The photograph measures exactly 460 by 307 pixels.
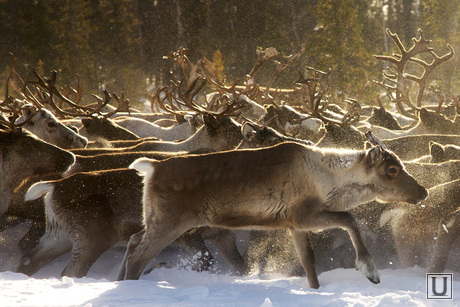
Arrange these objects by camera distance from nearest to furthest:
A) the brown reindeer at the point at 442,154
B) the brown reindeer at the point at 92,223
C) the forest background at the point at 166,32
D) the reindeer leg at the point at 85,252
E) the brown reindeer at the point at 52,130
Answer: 1. the reindeer leg at the point at 85,252
2. the brown reindeer at the point at 92,223
3. the brown reindeer at the point at 442,154
4. the brown reindeer at the point at 52,130
5. the forest background at the point at 166,32

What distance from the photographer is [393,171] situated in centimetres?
480

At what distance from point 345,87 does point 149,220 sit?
68.9 ft

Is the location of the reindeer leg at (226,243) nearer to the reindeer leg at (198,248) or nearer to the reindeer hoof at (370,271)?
the reindeer leg at (198,248)

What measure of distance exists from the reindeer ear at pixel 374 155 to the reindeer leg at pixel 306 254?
77 cm

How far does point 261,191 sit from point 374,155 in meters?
0.94

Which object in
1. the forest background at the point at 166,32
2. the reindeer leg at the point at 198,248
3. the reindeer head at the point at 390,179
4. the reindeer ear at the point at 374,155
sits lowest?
the reindeer leg at the point at 198,248

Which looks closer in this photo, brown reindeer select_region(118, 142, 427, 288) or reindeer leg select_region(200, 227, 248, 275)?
brown reindeer select_region(118, 142, 427, 288)

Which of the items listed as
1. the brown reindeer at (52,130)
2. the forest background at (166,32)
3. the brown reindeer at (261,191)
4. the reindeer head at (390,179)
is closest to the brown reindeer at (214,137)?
the brown reindeer at (52,130)

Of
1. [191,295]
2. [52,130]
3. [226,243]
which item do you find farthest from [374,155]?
[52,130]

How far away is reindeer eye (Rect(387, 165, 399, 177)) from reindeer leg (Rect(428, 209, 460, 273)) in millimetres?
568

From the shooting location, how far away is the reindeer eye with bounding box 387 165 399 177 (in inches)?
189

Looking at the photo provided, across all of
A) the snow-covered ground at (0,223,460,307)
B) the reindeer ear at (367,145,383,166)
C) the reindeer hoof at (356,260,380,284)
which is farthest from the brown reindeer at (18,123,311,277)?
the reindeer ear at (367,145,383,166)

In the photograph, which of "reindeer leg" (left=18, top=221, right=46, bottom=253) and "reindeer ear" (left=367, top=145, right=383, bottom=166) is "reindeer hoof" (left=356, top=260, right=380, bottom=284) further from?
"reindeer leg" (left=18, top=221, right=46, bottom=253)

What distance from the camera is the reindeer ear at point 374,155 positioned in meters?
4.76
